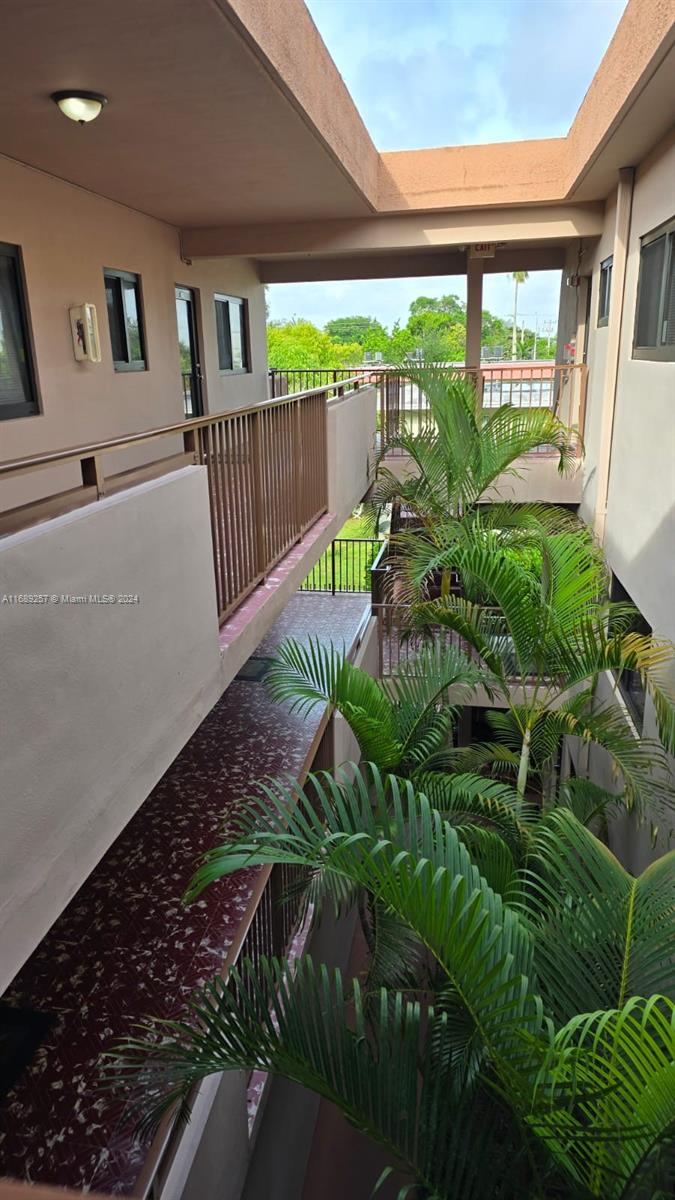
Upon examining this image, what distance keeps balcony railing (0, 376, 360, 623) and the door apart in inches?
132

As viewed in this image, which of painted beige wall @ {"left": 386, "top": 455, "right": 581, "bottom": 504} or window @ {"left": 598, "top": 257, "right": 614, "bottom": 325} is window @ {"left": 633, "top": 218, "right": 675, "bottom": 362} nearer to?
window @ {"left": 598, "top": 257, "right": 614, "bottom": 325}

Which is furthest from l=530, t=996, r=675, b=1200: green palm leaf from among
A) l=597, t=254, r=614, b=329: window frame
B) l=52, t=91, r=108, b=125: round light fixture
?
l=597, t=254, r=614, b=329: window frame

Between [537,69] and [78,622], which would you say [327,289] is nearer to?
[537,69]

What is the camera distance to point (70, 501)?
2.63 metres

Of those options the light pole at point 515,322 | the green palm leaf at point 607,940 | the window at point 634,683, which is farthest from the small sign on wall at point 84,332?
the light pole at point 515,322

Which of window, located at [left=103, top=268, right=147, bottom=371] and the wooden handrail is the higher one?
window, located at [left=103, top=268, right=147, bottom=371]

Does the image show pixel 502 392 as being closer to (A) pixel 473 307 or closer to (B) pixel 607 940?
(A) pixel 473 307

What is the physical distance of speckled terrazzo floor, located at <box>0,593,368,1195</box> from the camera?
296 cm

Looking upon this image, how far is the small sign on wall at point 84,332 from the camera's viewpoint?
646 cm

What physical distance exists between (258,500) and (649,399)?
3361 mm

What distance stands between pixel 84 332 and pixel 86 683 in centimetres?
496

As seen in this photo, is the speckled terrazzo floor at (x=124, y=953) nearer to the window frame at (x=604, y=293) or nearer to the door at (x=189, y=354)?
the door at (x=189, y=354)

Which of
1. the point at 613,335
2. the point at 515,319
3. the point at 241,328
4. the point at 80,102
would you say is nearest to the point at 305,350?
the point at 515,319

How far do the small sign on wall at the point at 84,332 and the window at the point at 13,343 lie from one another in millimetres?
653
